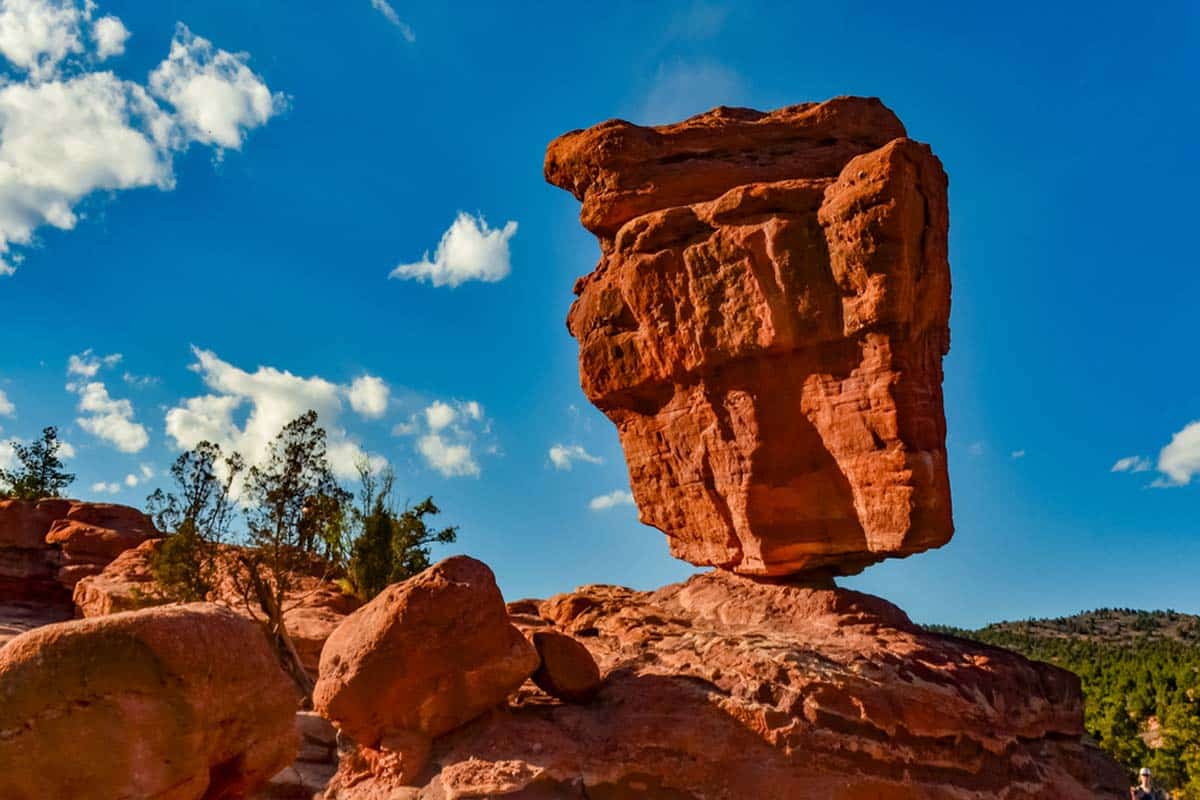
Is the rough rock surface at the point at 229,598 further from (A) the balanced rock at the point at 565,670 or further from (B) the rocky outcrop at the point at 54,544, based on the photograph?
(A) the balanced rock at the point at 565,670

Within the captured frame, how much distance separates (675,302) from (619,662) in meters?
8.13

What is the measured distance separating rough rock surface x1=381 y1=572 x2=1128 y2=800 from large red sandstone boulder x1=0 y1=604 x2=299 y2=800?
4.01 m

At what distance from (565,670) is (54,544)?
34.1 meters

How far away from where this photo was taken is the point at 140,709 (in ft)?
27.4

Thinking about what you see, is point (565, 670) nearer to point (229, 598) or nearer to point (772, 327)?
point (772, 327)

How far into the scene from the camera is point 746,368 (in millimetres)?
18828

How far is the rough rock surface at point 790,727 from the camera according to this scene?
12.7 meters

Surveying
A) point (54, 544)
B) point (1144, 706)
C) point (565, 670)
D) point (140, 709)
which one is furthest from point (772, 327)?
point (1144, 706)

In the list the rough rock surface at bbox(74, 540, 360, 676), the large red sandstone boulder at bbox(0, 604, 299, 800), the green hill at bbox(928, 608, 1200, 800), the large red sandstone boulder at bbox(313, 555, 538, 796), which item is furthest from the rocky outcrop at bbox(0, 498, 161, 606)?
the green hill at bbox(928, 608, 1200, 800)

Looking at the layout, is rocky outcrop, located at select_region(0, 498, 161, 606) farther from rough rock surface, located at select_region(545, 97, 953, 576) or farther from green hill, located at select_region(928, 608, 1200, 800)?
green hill, located at select_region(928, 608, 1200, 800)

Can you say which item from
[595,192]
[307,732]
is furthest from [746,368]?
[307,732]

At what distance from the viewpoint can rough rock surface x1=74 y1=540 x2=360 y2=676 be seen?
87.4ft

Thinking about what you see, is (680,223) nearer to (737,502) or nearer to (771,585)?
(737,502)

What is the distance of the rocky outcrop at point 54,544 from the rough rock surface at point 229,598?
13.3ft
